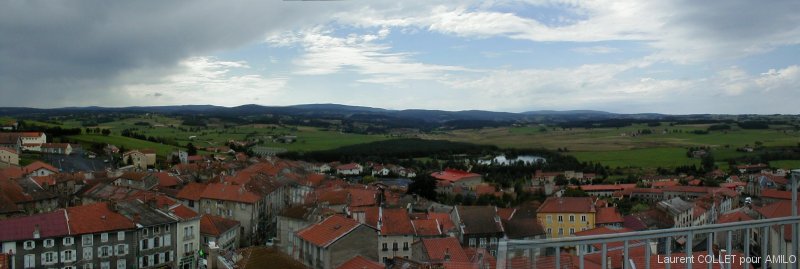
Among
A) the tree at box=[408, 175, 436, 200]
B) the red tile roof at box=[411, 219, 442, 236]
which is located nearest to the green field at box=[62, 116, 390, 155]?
the tree at box=[408, 175, 436, 200]

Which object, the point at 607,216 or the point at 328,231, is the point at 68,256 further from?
the point at 607,216

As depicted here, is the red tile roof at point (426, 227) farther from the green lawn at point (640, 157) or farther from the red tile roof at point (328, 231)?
the green lawn at point (640, 157)

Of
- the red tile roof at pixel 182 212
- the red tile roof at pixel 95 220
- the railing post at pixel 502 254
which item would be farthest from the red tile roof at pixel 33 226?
the railing post at pixel 502 254

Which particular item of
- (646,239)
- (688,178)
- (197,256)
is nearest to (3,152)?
(197,256)

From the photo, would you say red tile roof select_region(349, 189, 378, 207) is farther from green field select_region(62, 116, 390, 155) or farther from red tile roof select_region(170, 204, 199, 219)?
green field select_region(62, 116, 390, 155)

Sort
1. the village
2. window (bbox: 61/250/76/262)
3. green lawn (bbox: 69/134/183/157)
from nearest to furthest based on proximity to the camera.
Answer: the village
window (bbox: 61/250/76/262)
green lawn (bbox: 69/134/183/157)

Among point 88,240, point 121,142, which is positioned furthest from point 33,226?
point 121,142

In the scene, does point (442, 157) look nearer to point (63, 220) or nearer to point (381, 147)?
point (381, 147)
